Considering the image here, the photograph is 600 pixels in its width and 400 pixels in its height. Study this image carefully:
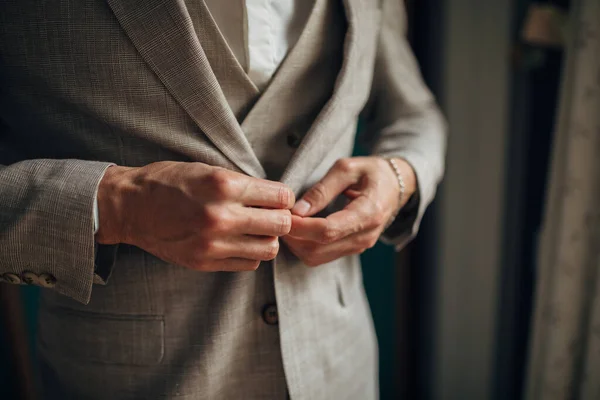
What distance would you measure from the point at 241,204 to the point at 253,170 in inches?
3.7

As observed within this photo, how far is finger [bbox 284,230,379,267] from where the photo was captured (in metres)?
0.61

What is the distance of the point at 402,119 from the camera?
84 cm

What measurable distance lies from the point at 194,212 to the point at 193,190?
0.02m

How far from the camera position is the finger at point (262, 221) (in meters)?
0.51

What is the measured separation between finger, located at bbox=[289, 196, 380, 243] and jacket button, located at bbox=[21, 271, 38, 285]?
0.30m

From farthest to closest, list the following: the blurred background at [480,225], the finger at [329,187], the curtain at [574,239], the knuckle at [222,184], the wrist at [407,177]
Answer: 1. the blurred background at [480,225]
2. the curtain at [574,239]
3. the wrist at [407,177]
4. the finger at [329,187]
5. the knuckle at [222,184]

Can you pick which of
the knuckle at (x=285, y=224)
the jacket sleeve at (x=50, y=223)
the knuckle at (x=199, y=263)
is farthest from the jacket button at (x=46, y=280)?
the knuckle at (x=285, y=224)

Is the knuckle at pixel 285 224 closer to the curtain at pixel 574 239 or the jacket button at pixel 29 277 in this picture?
the jacket button at pixel 29 277

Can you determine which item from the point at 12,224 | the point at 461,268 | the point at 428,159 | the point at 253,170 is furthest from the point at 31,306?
the point at 461,268

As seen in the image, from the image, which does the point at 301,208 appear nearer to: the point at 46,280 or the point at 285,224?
the point at 285,224

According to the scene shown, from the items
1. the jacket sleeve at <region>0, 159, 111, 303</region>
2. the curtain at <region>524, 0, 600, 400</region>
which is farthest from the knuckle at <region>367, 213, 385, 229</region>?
the curtain at <region>524, 0, 600, 400</region>

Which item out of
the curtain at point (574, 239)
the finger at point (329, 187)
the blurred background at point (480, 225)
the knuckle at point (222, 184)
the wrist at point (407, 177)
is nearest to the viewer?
the knuckle at point (222, 184)

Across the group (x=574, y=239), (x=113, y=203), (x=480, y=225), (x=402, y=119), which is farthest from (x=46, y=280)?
(x=480, y=225)

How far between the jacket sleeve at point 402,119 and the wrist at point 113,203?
1.39 ft
